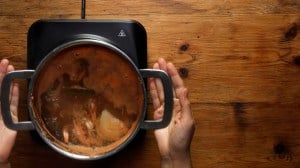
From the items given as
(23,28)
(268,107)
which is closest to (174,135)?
(268,107)

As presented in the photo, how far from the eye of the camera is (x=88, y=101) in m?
0.98

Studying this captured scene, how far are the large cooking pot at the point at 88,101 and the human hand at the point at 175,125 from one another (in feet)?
0.27

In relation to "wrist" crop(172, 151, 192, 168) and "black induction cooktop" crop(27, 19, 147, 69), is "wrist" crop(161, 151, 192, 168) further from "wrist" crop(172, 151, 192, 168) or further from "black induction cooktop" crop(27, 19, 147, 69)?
"black induction cooktop" crop(27, 19, 147, 69)

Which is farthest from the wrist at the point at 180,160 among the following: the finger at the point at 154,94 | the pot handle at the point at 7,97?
the pot handle at the point at 7,97

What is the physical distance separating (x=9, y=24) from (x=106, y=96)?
Result: 0.32 metres

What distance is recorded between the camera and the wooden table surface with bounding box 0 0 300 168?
1.11 metres

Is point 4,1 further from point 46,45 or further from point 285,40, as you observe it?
point 285,40

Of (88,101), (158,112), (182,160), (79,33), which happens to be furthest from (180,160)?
(79,33)

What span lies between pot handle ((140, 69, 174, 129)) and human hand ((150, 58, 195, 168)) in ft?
0.25

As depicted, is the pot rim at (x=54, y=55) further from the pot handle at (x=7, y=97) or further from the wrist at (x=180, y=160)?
the wrist at (x=180, y=160)

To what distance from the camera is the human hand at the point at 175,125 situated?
0.98 m

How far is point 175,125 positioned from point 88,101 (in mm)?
192

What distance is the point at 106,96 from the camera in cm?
98

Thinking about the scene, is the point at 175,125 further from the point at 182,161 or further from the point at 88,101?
the point at 88,101
